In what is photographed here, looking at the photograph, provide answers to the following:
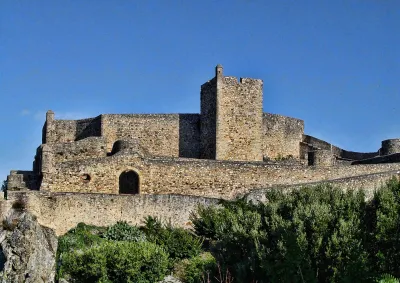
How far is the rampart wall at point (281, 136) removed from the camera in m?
50.8

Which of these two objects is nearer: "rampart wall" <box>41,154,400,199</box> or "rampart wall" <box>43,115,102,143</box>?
"rampart wall" <box>41,154,400,199</box>

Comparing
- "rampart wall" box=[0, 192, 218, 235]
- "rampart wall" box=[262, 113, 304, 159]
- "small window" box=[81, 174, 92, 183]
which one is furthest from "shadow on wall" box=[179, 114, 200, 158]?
"rampart wall" box=[0, 192, 218, 235]

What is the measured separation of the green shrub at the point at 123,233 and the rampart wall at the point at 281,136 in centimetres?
1563

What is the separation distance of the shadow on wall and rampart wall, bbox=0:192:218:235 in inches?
399

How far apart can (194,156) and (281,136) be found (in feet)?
20.9

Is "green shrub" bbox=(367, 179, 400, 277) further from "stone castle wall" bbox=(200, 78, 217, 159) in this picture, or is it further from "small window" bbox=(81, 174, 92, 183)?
"stone castle wall" bbox=(200, 78, 217, 159)

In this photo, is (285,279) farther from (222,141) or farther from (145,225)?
(222,141)

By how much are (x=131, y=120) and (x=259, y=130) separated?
7.95 meters

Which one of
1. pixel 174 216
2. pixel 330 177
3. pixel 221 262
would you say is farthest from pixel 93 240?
pixel 330 177

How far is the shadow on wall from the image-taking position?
161ft

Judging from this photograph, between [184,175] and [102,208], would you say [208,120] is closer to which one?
[184,175]

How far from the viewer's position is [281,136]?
170 ft

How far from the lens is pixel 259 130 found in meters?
48.4

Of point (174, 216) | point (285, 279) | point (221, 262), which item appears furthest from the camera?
point (174, 216)
